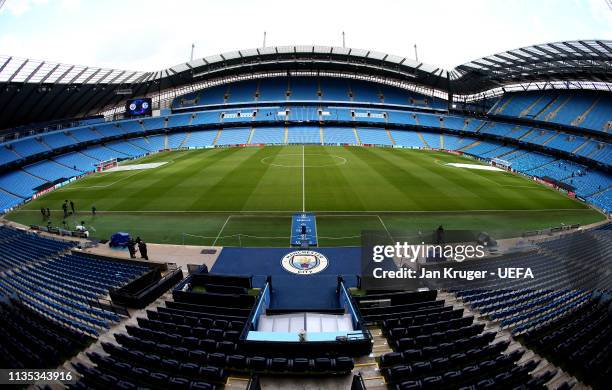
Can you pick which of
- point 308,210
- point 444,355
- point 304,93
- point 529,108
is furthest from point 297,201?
point 529,108

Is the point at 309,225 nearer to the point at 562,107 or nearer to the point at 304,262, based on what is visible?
the point at 304,262

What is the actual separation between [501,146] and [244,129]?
187ft

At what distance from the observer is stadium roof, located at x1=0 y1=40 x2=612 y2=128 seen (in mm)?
42812

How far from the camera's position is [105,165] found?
52812 mm

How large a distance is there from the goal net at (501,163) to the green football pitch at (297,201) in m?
7.49

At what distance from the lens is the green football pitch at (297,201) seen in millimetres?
24984

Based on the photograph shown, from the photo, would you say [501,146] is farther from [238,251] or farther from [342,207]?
[238,251]

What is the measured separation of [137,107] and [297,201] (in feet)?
179

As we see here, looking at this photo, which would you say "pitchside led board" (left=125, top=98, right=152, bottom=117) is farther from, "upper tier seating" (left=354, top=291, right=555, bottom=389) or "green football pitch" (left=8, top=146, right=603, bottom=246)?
"upper tier seating" (left=354, top=291, right=555, bottom=389)

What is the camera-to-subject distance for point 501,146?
61.9m

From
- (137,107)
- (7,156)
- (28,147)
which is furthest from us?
(137,107)

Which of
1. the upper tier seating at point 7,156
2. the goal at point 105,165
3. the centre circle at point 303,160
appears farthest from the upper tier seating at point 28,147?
the centre circle at point 303,160

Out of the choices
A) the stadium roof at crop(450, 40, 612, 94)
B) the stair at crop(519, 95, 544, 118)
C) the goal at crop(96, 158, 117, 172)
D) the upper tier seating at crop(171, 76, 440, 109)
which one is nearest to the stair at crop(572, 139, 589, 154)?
the stadium roof at crop(450, 40, 612, 94)

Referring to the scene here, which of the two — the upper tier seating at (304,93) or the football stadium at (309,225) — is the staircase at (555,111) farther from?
the upper tier seating at (304,93)
